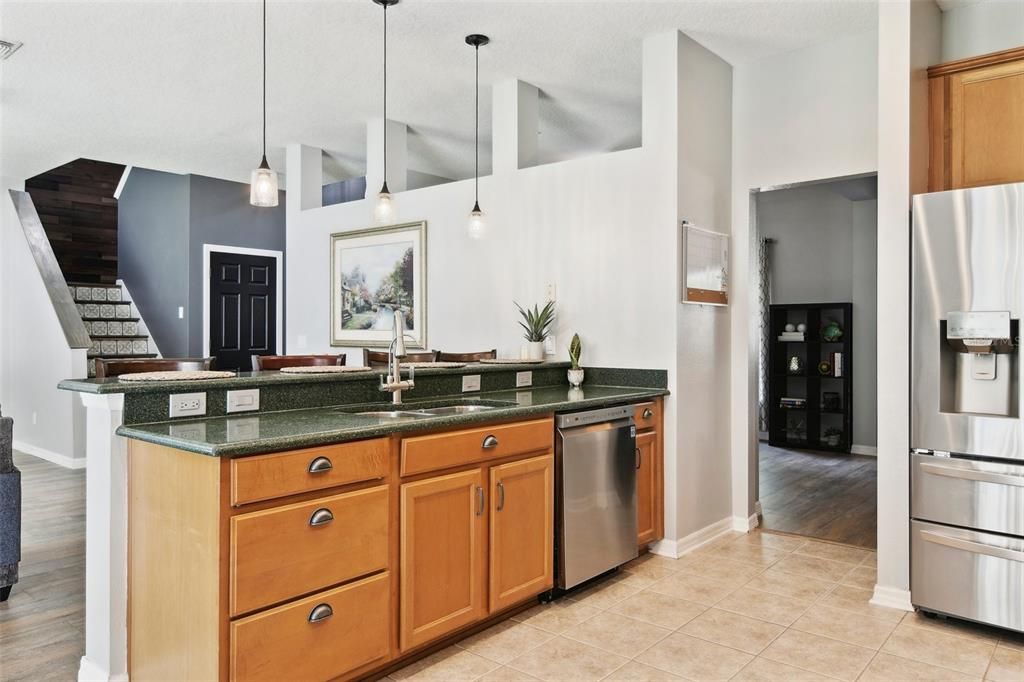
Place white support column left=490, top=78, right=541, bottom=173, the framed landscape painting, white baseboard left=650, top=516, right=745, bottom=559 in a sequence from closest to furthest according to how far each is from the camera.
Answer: white baseboard left=650, top=516, right=745, bottom=559, white support column left=490, top=78, right=541, bottom=173, the framed landscape painting

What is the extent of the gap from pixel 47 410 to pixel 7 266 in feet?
5.46

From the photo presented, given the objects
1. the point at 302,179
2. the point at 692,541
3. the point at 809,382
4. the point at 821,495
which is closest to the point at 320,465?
the point at 692,541

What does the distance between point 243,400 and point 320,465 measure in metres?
0.67

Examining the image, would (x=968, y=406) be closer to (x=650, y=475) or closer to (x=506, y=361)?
(x=650, y=475)

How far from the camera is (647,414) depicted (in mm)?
3703

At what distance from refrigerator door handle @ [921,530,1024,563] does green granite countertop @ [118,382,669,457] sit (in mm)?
1495

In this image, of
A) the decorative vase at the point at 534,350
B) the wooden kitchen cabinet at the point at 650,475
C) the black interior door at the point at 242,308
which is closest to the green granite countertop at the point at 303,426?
the wooden kitchen cabinet at the point at 650,475

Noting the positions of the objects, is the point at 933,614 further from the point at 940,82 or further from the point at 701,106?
the point at 701,106

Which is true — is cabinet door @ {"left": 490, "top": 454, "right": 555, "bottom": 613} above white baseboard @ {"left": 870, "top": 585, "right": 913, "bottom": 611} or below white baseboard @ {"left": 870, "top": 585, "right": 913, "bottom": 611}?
above

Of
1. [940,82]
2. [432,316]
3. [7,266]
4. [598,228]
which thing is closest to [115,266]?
[7,266]

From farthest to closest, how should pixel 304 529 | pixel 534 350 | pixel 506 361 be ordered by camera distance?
pixel 534 350 → pixel 506 361 → pixel 304 529

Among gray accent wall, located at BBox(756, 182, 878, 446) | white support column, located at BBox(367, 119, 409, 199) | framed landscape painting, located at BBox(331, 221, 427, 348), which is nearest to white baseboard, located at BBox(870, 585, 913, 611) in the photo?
framed landscape painting, located at BBox(331, 221, 427, 348)

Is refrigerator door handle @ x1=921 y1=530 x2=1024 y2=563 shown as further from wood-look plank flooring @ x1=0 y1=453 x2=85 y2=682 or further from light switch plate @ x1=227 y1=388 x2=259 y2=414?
wood-look plank flooring @ x1=0 y1=453 x2=85 y2=682

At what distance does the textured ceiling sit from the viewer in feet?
12.0
